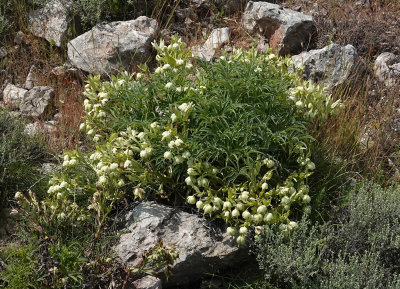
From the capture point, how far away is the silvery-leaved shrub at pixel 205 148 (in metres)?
3.37

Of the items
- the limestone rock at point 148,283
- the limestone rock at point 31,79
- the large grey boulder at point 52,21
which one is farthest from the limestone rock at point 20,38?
the limestone rock at point 148,283

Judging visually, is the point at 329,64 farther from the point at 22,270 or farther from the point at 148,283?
the point at 22,270

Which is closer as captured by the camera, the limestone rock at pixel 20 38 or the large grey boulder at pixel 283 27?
the large grey boulder at pixel 283 27

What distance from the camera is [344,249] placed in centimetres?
353

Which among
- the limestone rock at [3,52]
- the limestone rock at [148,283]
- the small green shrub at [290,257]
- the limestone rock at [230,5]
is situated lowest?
the limestone rock at [148,283]

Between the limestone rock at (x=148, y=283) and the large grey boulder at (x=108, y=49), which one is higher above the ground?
the large grey boulder at (x=108, y=49)

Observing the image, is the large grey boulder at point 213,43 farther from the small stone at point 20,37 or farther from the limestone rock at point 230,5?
the small stone at point 20,37

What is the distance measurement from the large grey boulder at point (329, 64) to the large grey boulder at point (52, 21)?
2.70 metres

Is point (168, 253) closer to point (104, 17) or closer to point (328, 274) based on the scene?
point (328, 274)

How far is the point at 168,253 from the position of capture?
3037 millimetres

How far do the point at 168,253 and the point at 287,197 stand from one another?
0.91 m

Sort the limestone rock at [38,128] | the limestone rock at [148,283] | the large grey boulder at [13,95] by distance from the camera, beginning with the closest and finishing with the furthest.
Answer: the limestone rock at [148,283]
the limestone rock at [38,128]
the large grey boulder at [13,95]

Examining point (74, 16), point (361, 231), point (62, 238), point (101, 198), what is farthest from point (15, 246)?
point (74, 16)

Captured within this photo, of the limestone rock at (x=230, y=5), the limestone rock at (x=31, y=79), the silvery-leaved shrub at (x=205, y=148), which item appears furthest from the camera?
the limestone rock at (x=230, y=5)
